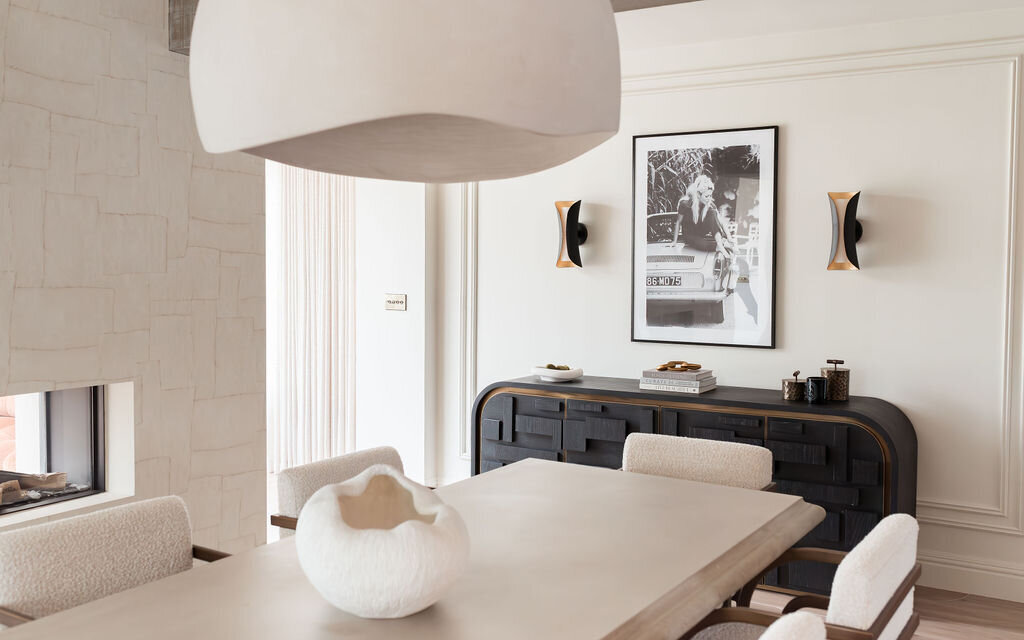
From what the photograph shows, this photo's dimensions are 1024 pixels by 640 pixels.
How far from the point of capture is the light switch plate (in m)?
5.06

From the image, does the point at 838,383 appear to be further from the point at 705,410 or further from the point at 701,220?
the point at 701,220

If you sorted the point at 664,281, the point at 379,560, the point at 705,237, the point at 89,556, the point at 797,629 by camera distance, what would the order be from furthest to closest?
the point at 664,281 < the point at 705,237 < the point at 89,556 < the point at 379,560 < the point at 797,629

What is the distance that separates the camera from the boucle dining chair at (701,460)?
2627mm

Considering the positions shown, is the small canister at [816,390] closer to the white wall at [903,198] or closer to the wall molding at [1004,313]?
the white wall at [903,198]

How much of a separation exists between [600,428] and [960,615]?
5.34 feet

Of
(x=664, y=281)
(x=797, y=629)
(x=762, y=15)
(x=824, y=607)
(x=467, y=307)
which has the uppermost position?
(x=762, y=15)

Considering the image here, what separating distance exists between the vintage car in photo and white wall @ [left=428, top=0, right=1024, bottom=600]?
188 mm

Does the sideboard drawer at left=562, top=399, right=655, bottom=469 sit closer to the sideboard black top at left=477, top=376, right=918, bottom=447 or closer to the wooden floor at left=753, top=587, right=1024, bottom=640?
the sideboard black top at left=477, top=376, right=918, bottom=447

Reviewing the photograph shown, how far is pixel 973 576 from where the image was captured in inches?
145

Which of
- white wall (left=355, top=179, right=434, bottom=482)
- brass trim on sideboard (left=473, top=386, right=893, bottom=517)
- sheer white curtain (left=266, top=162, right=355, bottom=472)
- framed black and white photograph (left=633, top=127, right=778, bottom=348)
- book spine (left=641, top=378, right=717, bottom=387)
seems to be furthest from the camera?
sheer white curtain (left=266, top=162, right=355, bottom=472)

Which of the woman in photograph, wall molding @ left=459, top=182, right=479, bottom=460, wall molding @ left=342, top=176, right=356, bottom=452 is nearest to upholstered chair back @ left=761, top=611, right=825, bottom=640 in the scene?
the woman in photograph

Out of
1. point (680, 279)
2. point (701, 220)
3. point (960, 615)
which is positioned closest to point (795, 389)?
point (680, 279)

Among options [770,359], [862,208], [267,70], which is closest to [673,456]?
[770,359]

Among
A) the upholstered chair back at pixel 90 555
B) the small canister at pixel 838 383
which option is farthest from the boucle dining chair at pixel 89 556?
the small canister at pixel 838 383
